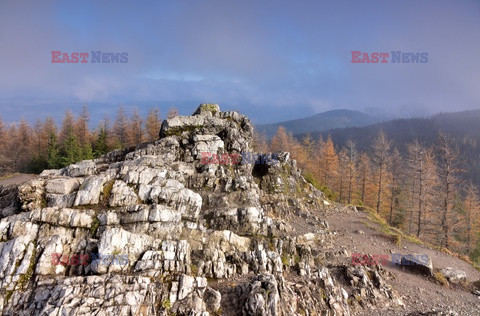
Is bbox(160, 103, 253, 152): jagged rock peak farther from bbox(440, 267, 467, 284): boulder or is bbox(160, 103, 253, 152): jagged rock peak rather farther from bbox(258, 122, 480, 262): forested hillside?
bbox(440, 267, 467, 284): boulder

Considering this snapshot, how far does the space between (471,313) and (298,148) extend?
49.4 m

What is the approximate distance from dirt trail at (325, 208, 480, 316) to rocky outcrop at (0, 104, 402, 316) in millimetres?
1190

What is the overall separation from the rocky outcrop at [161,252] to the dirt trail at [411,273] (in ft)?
3.90

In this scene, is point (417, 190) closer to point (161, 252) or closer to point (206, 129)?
point (206, 129)

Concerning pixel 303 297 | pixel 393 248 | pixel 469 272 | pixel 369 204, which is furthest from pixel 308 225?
pixel 369 204

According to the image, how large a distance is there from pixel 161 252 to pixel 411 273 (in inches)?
754

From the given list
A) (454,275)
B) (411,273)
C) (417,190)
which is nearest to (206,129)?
(411,273)

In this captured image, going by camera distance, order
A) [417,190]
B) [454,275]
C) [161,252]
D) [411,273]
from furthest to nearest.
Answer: [417,190] → [411,273] → [454,275] → [161,252]

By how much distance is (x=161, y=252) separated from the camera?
45.4 feet

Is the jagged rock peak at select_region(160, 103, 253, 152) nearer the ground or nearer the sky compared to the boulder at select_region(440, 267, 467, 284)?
nearer the sky

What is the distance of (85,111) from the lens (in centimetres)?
6525

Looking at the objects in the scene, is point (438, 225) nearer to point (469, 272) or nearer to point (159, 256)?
point (469, 272)

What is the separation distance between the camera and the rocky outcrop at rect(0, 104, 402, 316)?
1177cm

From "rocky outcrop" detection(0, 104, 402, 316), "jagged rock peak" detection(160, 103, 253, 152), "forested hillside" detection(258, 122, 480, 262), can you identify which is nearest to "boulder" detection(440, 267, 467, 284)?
"rocky outcrop" detection(0, 104, 402, 316)
